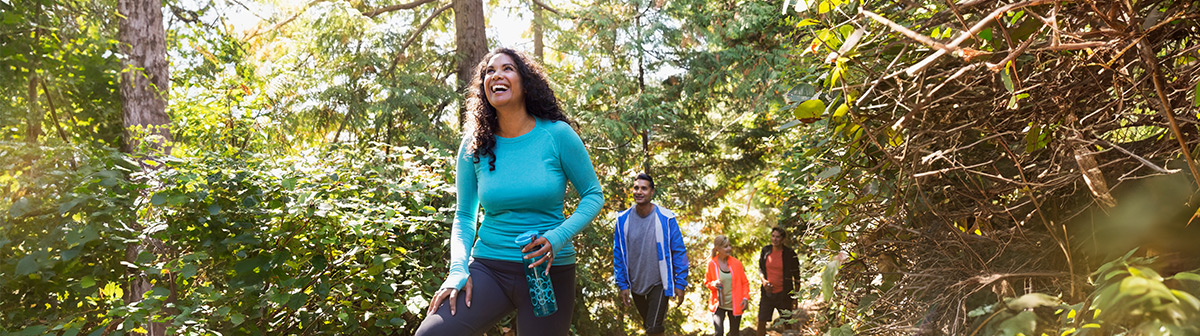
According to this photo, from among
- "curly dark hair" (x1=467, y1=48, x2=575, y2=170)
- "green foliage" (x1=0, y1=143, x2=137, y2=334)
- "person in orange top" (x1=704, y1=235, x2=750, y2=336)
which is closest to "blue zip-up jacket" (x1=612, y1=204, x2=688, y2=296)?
"person in orange top" (x1=704, y1=235, x2=750, y2=336)

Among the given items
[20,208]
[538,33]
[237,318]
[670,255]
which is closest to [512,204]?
[237,318]

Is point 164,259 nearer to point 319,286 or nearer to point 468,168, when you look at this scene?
point 319,286

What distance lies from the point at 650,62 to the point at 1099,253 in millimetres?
12736

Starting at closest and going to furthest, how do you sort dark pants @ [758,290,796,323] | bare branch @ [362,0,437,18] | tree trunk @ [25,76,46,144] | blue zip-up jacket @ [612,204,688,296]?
1. tree trunk @ [25,76,46,144]
2. blue zip-up jacket @ [612,204,688,296]
3. dark pants @ [758,290,796,323]
4. bare branch @ [362,0,437,18]

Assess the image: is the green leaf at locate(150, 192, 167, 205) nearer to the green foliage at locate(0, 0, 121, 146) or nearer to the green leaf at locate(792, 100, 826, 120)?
the green foliage at locate(0, 0, 121, 146)

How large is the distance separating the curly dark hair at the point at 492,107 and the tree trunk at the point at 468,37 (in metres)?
8.96

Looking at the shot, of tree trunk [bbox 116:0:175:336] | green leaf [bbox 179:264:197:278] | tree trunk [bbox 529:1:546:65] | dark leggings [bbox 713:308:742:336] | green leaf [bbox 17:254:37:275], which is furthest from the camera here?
tree trunk [bbox 529:1:546:65]

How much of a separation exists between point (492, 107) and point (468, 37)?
9.28m

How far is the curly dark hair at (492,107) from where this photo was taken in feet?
8.68

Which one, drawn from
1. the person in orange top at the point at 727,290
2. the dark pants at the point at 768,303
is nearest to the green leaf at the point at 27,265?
the person in orange top at the point at 727,290

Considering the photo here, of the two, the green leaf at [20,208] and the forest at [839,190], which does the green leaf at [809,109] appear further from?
the green leaf at [20,208]

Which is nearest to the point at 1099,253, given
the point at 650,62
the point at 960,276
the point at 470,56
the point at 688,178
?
the point at 960,276

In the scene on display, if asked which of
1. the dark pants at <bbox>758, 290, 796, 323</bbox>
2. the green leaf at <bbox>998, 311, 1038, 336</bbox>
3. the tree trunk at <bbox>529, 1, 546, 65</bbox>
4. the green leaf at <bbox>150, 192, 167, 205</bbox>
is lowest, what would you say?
the dark pants at <bbox>758, 290, 796, 323</bbox>

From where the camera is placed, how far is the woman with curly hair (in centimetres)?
239
